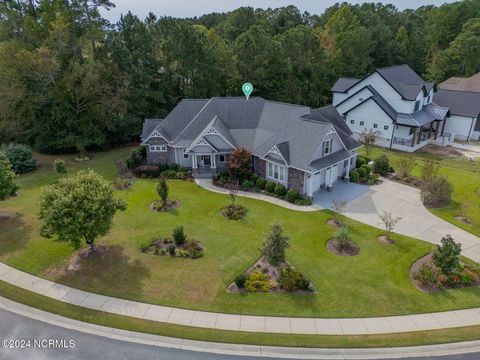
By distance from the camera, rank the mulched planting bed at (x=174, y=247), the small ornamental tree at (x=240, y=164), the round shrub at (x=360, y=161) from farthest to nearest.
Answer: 1. the round shrub at (x=360, y=161)
2. the small ornamental tree at (x=240, y=164)
3. the mulched planting bed at (x=174, y=247)

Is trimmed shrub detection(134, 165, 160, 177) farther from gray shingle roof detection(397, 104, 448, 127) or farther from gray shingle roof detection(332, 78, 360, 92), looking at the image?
gray shingle roof detection(332, 78, 360, 92)

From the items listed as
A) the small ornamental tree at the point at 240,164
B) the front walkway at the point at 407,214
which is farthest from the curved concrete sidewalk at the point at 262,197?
the front walkway at the point at 407,214

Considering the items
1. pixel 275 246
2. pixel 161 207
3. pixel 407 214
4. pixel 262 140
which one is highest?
pixel 262 140

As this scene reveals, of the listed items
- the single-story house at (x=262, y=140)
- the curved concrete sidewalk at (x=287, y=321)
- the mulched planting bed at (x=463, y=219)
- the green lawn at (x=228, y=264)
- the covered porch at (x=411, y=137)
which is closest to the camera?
the curved concrete sidewalk at (x=287, y=321)

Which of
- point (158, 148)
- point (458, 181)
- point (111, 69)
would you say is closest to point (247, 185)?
point (158, 148)

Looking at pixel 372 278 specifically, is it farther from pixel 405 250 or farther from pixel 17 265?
pixel 17 265

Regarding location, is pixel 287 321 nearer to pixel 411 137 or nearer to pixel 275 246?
pixel 275 246

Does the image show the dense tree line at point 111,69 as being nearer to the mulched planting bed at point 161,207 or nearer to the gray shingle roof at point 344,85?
the gray shingle roof at point 344,85

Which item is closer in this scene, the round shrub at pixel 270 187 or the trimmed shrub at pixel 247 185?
the round shrub at pixel 270 187
